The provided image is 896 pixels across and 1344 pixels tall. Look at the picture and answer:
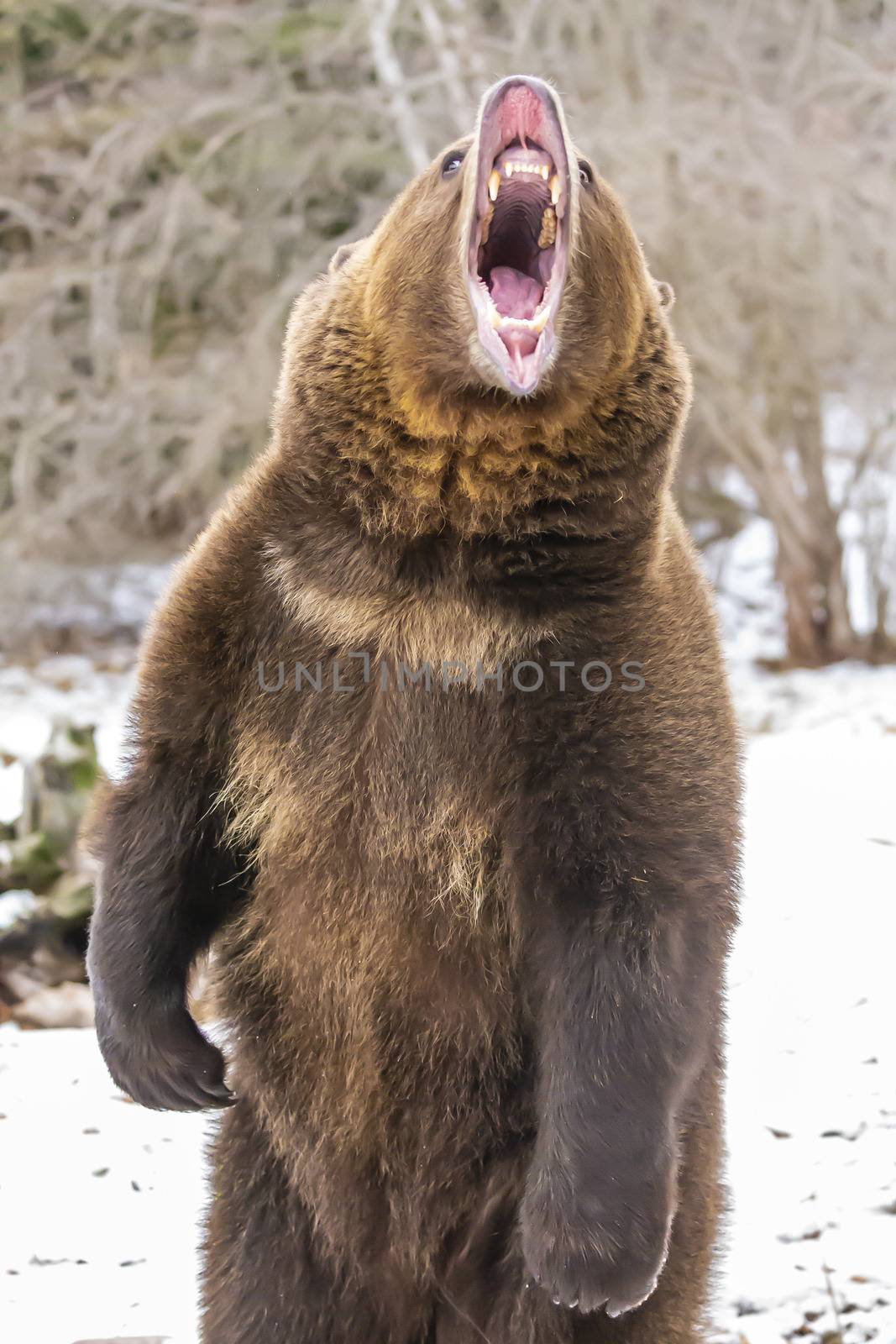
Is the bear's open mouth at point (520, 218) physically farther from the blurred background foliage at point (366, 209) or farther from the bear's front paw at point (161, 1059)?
the blurred background foliage at point (366, 209)

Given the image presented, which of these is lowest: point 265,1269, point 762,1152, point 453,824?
point 265,1269

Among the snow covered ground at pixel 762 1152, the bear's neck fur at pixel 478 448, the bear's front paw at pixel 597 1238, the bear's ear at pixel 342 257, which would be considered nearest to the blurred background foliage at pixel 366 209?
the snow covered ground at pixel 762 1152

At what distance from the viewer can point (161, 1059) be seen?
2498mm

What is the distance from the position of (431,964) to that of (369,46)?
874 cm

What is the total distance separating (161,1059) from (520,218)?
1.61 meters

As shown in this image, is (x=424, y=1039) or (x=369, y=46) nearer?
(x=424, y=1039)

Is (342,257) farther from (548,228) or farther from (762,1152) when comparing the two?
(762,1152)

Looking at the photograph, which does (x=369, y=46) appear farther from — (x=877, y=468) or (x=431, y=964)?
(x=431, y=964)

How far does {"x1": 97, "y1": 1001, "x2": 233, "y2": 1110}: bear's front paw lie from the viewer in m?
2.50

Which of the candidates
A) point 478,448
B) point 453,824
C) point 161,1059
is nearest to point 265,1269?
point 161,1059

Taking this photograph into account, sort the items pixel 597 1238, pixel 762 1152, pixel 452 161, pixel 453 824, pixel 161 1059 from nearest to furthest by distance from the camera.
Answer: pixel 597 1238, pixel 453 824, pixel 161 1059, pixel 452 161, pixel 762 1152

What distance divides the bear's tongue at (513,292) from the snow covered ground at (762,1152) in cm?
181

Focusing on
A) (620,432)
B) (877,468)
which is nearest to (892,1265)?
(620,432)

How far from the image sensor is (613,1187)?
7.23 feet
